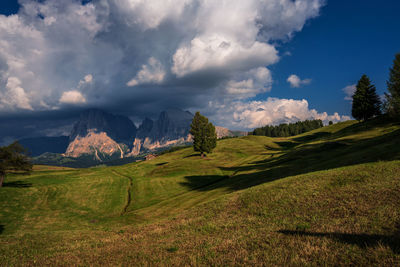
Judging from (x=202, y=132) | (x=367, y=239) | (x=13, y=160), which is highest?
(x=202, y=132)

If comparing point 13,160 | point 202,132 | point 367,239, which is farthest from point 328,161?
point 13,160

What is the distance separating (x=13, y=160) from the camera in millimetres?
47719

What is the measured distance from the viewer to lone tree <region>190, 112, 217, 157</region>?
310 feet

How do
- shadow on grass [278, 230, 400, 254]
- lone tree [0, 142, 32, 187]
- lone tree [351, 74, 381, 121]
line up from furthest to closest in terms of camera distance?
lone tree [351, 74, 381, 121]
lone tree [0, 142, 32, 187]
shadow on grass [278, 230, 400, 254]

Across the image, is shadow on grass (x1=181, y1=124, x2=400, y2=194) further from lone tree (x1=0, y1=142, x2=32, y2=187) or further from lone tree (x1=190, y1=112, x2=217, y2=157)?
lone tree (x1=0, y1=142, x2=32, y2=187)

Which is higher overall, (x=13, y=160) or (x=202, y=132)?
(x=202, y=132)

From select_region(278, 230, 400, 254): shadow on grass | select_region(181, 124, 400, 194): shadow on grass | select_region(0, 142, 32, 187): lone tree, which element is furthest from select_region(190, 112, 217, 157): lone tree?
select_region(278, 230, 400, 254): shadow on grass

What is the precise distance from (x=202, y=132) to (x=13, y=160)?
68.1 meters

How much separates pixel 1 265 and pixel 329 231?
56.8 ft

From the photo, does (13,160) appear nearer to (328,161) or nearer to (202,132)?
(202,132)

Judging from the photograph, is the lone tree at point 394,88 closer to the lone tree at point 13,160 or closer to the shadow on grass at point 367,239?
the shadow on grass at point 367,239

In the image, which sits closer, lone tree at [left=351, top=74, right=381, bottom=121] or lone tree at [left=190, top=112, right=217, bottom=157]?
lone tree at [left=351, top=74, right=381, bottom=121]

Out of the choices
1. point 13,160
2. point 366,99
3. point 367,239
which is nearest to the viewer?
point 367,239

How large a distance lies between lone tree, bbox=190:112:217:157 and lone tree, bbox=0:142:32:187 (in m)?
60.8
